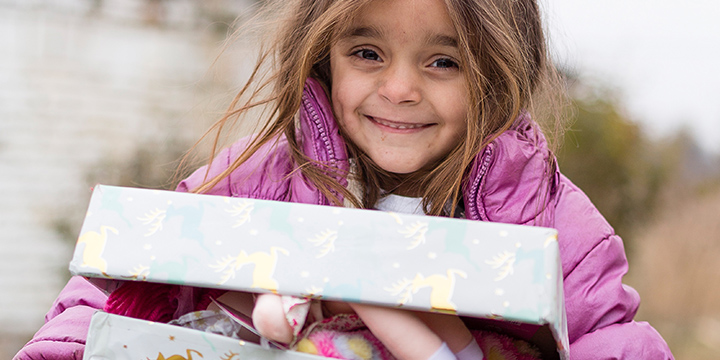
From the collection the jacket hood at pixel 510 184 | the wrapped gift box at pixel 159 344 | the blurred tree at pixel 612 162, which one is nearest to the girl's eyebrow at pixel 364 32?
the jacket hood at pixel 510 184

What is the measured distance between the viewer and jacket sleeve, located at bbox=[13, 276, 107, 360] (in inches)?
35.9

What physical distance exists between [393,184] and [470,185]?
0.71 feet

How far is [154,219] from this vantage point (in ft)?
2.54

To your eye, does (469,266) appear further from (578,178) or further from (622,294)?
(578,178)

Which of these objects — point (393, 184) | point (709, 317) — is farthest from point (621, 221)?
point (393, 184)

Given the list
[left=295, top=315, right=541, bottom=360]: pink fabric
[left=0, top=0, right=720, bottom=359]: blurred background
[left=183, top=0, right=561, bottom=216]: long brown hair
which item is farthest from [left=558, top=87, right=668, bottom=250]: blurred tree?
[left=295, top=315, right=541, bottom=360]: pink fabric

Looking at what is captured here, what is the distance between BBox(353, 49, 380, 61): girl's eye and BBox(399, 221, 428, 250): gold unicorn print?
1.63ft

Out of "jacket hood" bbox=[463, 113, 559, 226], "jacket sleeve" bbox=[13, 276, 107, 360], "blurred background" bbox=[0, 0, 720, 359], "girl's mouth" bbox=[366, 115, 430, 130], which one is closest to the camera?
"jacket sleeve" bbox=[13, 276, 107, 360]

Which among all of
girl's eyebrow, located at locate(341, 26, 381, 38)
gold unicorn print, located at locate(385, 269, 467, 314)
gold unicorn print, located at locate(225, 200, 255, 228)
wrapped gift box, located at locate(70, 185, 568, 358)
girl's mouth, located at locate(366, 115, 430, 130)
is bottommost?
gold unicorn print, located at locate(385, 269, 467, 314)

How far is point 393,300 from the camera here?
70 centimetres

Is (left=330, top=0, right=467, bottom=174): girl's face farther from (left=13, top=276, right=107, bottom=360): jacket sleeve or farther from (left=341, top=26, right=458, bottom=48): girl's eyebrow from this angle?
(left=13, top=276, right=107, bottom=360): jacket sleeve

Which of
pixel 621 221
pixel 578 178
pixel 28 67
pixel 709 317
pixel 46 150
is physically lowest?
pixel 709 317

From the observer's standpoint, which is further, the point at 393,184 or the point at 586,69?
the point at 586,69

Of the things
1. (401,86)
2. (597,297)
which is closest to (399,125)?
(401,86)
